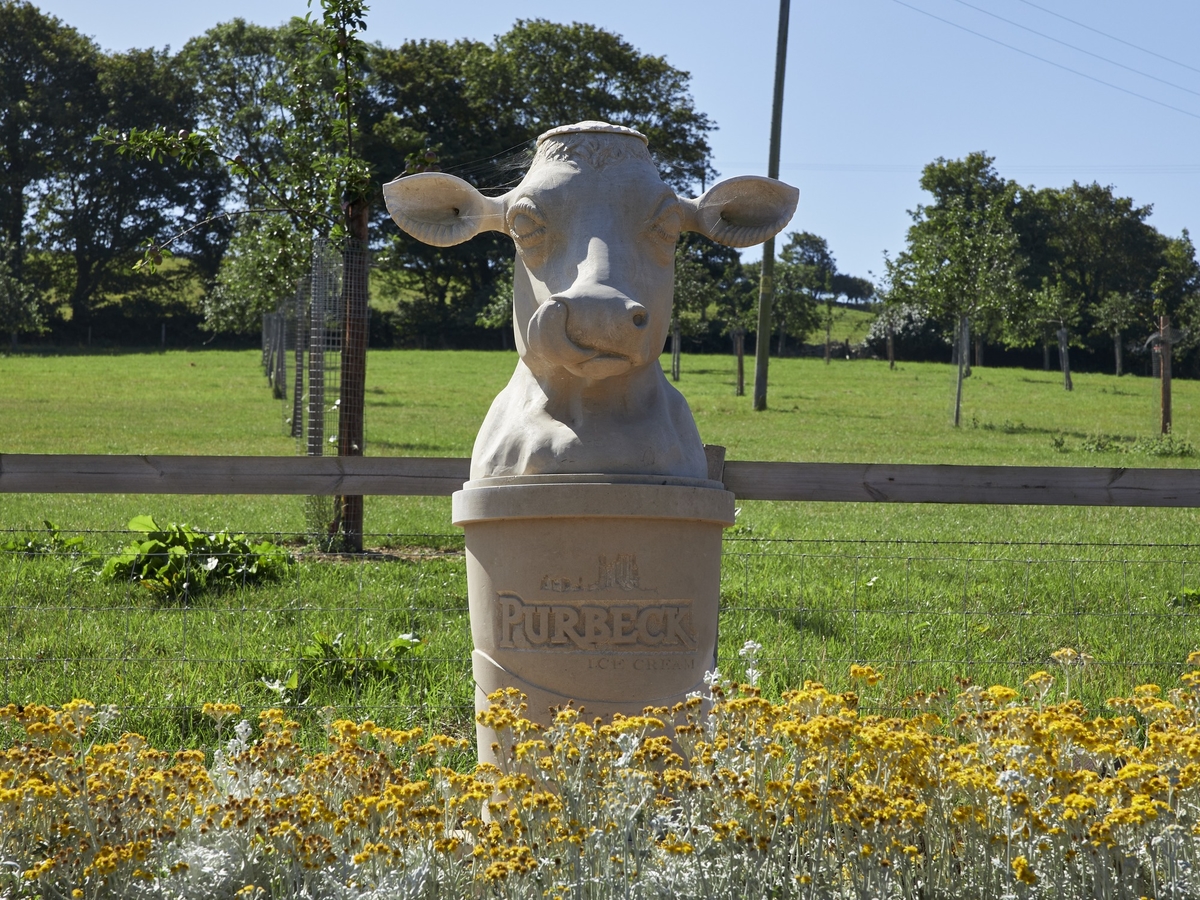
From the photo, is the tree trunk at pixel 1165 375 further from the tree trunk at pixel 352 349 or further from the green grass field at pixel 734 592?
the tree trunk at pixel 352 349

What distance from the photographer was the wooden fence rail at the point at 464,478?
15.9ft

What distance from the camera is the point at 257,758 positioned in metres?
2.82

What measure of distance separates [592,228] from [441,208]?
0.64 m

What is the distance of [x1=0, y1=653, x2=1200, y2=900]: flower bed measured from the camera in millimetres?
2318

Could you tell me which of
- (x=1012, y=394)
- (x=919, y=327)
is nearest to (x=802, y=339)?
(x=919, y=327)

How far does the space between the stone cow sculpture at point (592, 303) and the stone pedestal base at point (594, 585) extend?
0.55 ft

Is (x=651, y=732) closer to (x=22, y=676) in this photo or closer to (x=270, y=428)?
(x=22, y=676)

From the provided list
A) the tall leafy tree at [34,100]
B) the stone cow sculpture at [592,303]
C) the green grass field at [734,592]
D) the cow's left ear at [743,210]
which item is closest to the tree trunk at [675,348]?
the green grass field at [734,592]

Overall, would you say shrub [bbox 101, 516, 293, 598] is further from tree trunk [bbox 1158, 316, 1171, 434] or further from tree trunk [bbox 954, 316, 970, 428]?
tree trunk [bbox 1158, 316, 1171, 434]

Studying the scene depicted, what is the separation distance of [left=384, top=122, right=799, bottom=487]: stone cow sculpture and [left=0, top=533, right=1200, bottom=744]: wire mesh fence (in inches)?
71.0

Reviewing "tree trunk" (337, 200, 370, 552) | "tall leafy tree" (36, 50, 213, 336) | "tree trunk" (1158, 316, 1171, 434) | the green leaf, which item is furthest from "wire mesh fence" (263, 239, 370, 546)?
"tall leafy tree" (36, 50, 213, 336)

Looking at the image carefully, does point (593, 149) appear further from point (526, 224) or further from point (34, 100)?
point (34, 100)

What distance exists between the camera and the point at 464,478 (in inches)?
199

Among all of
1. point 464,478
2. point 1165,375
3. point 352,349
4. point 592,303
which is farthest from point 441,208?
point 1165,375
